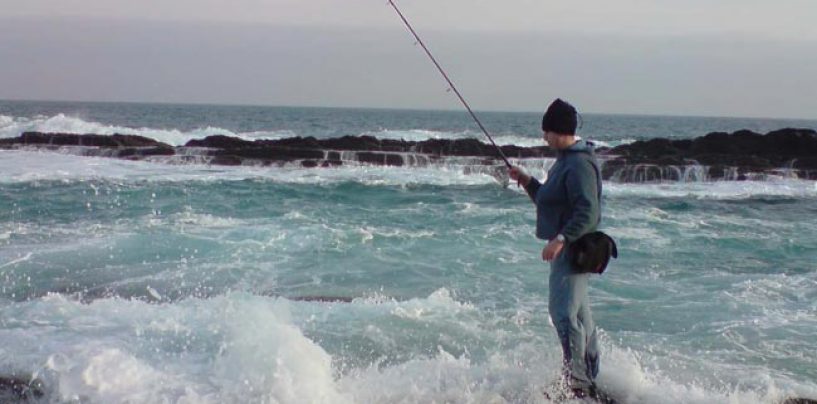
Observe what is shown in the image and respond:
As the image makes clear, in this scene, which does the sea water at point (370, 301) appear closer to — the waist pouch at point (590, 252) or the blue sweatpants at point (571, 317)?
the blue sweatpants at point (571, 317)

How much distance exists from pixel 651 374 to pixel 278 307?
295cm

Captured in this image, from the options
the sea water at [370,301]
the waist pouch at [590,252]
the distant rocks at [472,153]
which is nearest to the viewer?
the waist pouch at [590,252]

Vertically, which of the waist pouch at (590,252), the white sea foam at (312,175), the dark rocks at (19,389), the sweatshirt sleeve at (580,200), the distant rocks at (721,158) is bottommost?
the white sea foam at (312,175)

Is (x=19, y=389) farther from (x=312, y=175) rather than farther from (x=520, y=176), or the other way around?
(x=312, y=175)

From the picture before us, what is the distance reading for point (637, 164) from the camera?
23.1 meters

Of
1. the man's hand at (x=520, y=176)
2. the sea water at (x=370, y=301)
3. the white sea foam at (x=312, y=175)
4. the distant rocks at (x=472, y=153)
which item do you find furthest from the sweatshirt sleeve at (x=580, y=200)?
the distant rocks at (x=472, y=153)

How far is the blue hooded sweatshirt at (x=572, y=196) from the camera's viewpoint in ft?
13.2

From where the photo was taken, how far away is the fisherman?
4039mm

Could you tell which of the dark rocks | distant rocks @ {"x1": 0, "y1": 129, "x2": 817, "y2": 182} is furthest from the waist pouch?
distant rocks @ {"x1": 0, "y1": 129, "x2": 817, "y2": 182}

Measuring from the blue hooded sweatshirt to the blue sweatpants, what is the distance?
20cm

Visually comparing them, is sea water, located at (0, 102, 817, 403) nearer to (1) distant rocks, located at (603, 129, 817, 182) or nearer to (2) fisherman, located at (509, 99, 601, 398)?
(2) fisherman, located at (509, 99, 601, 398)

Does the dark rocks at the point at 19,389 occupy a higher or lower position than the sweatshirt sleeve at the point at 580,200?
lower

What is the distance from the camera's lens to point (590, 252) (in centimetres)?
413

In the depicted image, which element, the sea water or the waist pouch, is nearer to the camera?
the waist pouch
